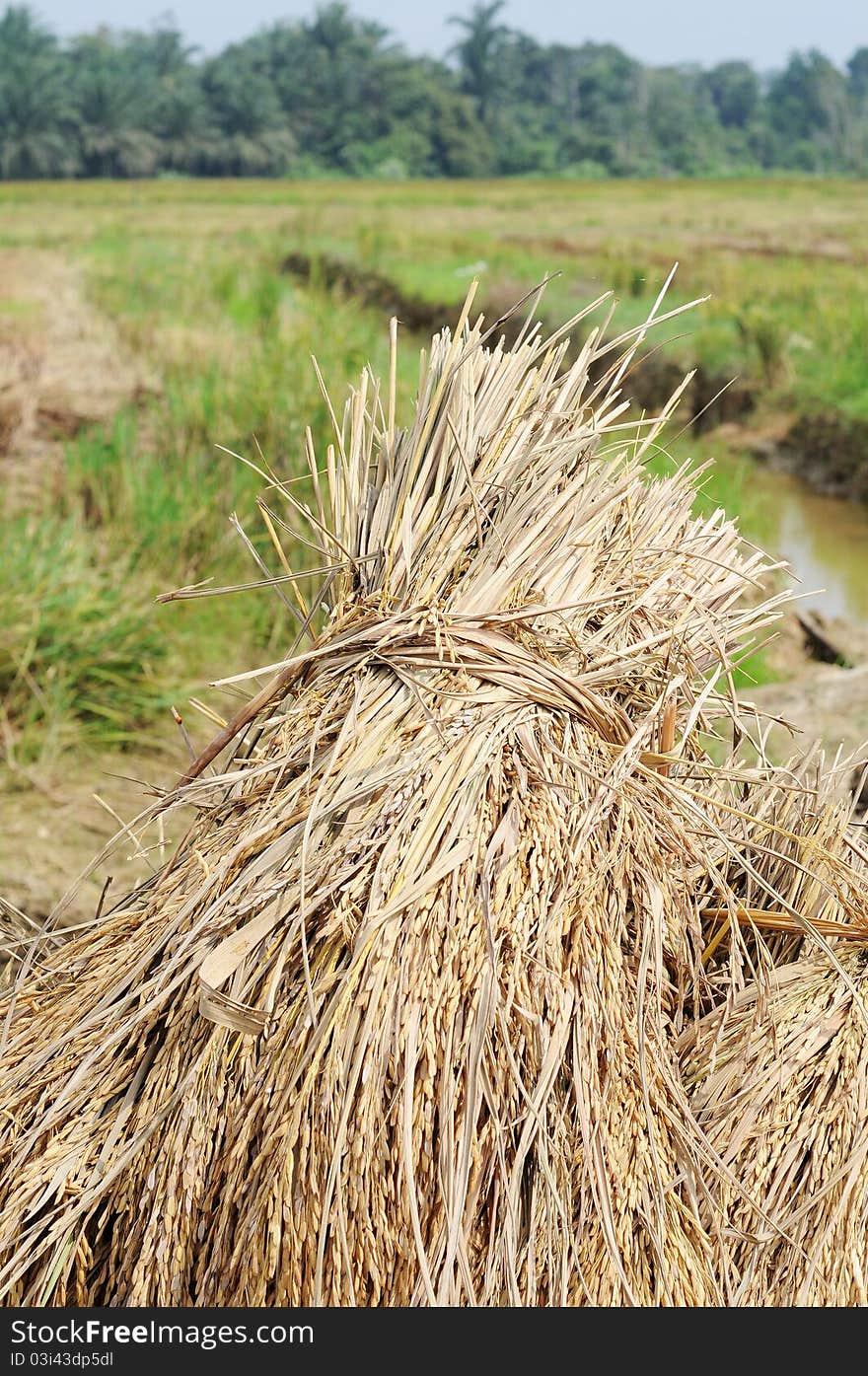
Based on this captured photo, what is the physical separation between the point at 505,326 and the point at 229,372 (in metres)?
1.95

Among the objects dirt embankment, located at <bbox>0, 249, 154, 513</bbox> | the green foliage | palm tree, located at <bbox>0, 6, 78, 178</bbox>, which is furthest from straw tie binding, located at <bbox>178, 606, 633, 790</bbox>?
palm tree, located at <bbox>0, 6, 78, 178</bbox>

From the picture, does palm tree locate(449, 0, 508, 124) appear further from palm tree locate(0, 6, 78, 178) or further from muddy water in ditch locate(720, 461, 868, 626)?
muddy water in ditch locate(720, 461, 868, 626)

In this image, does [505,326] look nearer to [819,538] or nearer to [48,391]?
[48,391]

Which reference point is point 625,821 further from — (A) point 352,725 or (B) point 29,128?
(B) point 29,128

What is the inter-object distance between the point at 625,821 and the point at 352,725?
1.32 ft

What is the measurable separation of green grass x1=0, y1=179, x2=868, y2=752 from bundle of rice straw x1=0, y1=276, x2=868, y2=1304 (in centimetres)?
41

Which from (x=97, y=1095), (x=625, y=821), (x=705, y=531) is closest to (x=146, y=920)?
(x=97, y=1095)

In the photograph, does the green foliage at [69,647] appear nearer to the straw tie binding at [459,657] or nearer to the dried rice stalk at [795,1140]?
the straw tie binding at [459,657]

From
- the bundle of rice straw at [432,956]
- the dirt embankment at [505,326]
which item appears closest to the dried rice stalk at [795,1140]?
the bundle of rice straw at [432,956]

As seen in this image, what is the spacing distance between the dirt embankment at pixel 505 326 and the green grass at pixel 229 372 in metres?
0.25

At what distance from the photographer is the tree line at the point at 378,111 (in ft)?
280

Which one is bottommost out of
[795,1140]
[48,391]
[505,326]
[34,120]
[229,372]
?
[34,120]

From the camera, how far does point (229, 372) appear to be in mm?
8086

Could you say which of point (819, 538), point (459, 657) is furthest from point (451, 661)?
point (819, 538)
